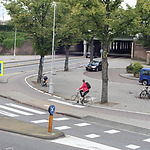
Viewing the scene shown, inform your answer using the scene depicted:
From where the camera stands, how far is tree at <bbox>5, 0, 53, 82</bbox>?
28906mm

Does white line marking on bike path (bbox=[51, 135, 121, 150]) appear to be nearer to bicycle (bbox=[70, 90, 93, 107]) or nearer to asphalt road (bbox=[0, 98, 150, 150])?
asphalt road (bbox=[0, 98, 150, 150])

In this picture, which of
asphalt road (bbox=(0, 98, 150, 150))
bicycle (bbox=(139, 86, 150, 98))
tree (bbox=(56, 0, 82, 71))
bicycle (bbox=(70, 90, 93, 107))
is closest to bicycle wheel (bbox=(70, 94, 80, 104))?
bicycle (bbox=(70, 90, 93, 107))

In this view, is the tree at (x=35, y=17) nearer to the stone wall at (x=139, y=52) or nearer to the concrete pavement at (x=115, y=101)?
the concrete pavement at (x=115, y=101)

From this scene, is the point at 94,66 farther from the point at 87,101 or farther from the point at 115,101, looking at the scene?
the point at 87,101

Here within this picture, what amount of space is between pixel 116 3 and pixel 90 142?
11625mm

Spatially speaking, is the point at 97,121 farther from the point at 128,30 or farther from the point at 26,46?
the point at 26,46

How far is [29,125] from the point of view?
568 inches

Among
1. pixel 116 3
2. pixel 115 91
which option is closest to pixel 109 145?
pixel 116 3

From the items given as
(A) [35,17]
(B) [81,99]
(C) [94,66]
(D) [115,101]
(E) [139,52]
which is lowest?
(D) [115,101]

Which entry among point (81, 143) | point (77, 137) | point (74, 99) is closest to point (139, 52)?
point (74, 99)

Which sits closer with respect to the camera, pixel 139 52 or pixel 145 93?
pixel 145 93

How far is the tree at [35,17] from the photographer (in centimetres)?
2891

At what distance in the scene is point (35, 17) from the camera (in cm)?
2947

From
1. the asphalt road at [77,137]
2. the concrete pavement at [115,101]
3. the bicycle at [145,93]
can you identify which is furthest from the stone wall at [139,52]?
the asphalt road at [77,137]
